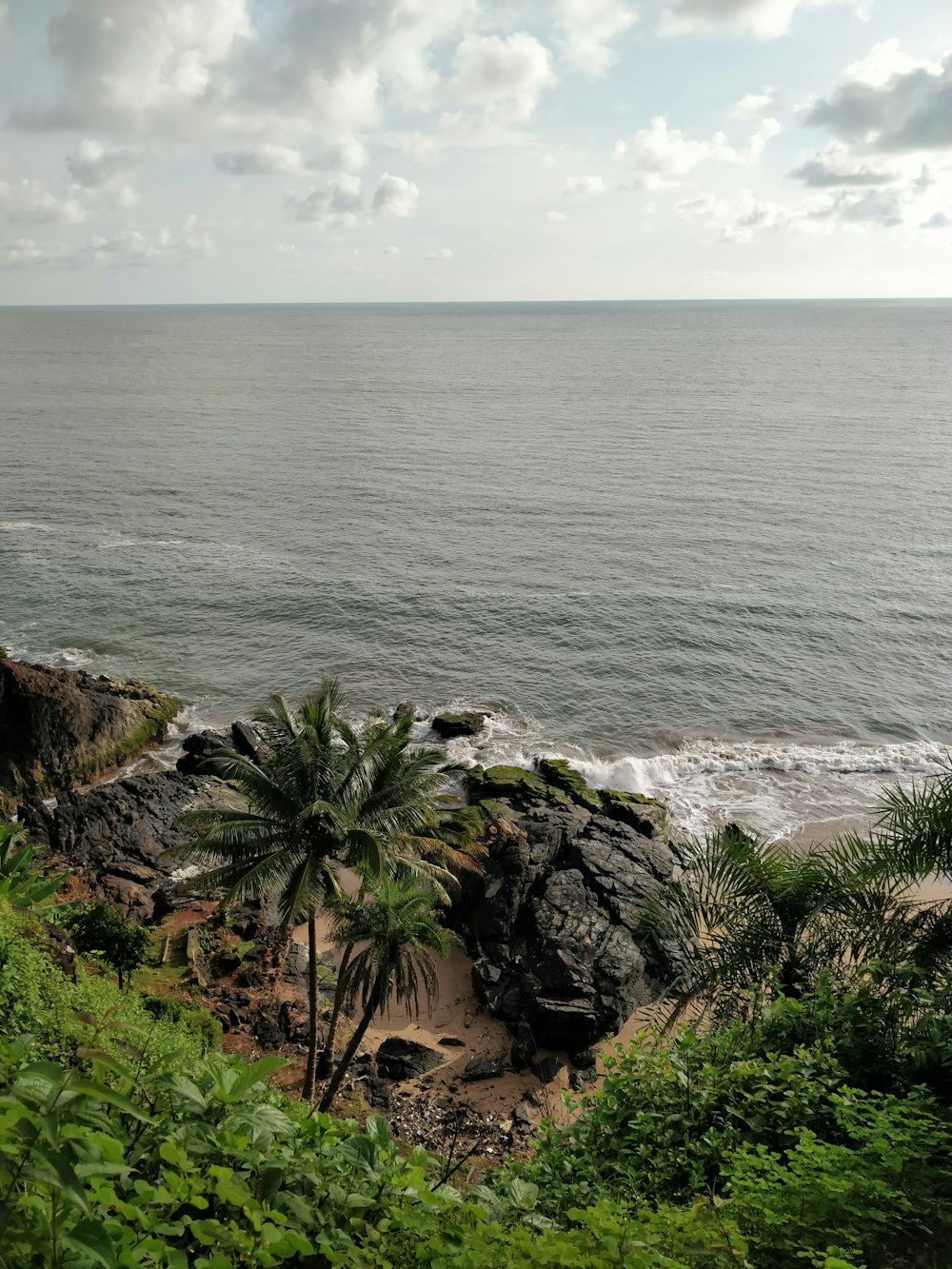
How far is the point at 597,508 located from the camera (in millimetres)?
70875

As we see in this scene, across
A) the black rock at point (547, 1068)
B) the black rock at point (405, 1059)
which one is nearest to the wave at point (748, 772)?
the black rock at point (547, 1068)

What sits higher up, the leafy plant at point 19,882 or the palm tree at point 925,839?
the palm tree at point 925,839

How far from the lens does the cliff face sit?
36.0 m

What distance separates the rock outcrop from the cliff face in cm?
1661

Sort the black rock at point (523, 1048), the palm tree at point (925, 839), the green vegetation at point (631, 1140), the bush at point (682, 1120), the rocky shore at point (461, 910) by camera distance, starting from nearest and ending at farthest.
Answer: the green vegetation at point (631, 1140) < the bush at point (682, 1120) < the palm tree at point (925, 839) < the rocky shore at point (461, 910) < the black rock at point (523, 1048)

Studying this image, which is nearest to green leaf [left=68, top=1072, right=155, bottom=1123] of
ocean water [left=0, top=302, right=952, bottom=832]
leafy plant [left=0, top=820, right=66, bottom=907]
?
leafy plant [left=0, top=820, right=66, bottom=907]

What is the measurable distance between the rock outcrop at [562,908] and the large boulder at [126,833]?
11073mm

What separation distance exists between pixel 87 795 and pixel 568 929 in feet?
65.2

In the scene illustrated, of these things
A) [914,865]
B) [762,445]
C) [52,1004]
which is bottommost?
[52,1004]

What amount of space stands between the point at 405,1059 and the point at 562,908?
7152 millimetres

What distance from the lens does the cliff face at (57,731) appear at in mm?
35969

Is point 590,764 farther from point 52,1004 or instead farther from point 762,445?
point 762,445

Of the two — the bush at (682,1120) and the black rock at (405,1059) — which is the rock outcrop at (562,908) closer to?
the black rock at (405,1059)

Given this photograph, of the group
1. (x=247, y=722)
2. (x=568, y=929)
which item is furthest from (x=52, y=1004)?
(x=247, y=722)
